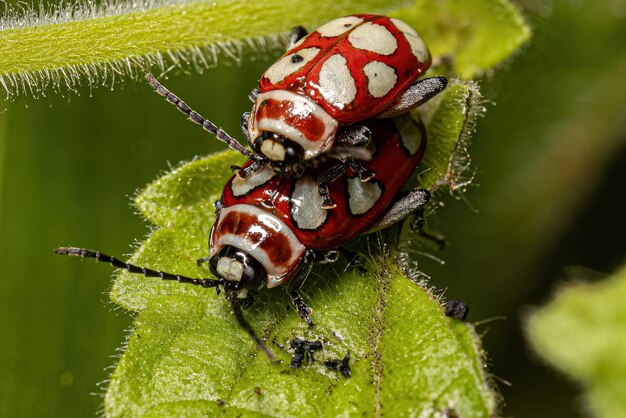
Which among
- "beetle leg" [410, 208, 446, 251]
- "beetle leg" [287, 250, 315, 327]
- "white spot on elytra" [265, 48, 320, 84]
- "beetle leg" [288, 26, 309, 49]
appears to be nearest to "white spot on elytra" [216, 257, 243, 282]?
"beetle leg" [287, 250, 315, 327]

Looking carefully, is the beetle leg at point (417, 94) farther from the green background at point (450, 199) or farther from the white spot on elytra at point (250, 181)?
the green background at point (450, 199)

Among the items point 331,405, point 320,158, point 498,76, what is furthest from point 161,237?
point 498,76

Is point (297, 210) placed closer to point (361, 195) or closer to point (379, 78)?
point (361, 195)

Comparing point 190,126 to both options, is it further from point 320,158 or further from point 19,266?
point 320,158

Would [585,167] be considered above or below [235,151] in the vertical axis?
below

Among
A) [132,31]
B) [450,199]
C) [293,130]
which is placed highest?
[132,31]

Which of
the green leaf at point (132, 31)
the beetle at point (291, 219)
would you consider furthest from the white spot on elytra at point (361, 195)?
the green leaf at point (132, 31)

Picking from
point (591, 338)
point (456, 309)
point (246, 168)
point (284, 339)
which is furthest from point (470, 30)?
point (284, 339)
